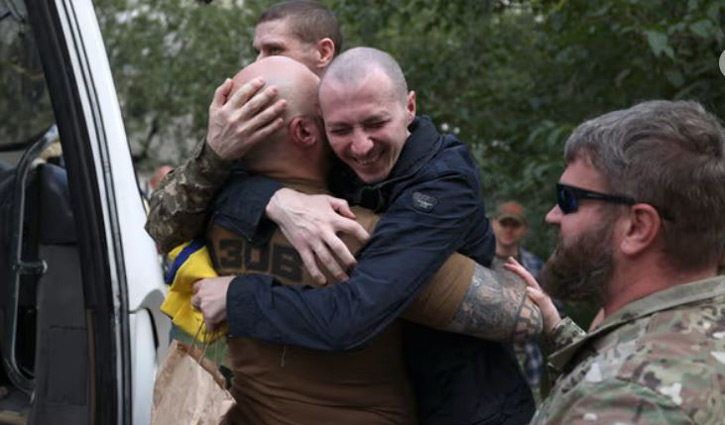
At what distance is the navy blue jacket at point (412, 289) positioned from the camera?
89.3 inches

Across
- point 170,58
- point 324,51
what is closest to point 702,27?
point 324,51

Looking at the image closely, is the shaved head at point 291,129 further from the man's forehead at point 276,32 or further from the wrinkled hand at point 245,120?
the man's forehead at point 276,32

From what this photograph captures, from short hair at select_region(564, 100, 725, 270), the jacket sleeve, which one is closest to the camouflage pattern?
the jacket sleeve

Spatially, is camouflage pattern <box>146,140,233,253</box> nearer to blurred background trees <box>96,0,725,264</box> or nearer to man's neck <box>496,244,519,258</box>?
blurred background trees <box>96,0,725,264</box>

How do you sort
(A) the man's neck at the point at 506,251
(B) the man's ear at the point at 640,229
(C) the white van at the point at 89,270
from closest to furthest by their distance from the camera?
(B) the man's ear at the point at 640,229 → (C) the white van at the point at 89,270 → (A) the man's neck at the point at 506,251

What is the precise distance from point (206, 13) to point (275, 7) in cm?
1380

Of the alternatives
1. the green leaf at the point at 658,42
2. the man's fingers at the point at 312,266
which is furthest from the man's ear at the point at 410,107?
the green leaf at the point at 658,42

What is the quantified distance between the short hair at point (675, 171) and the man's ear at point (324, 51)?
1.36 metres

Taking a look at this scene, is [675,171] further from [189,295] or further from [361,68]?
[189,295]

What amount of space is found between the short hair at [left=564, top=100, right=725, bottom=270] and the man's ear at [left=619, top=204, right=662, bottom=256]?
0.5 inches

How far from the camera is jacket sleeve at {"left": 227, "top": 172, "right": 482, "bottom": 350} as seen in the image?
226cm

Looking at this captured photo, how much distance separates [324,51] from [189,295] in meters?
0.93

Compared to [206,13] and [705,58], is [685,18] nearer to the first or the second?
[705,58]

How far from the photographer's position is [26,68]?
3.95m
